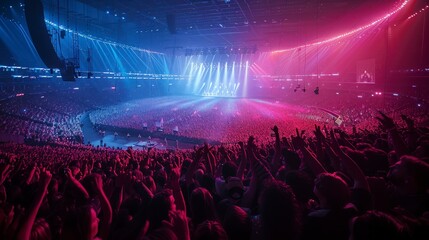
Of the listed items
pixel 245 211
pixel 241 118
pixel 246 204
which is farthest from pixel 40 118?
pixel 245 211

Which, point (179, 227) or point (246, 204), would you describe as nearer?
point (179, 227)

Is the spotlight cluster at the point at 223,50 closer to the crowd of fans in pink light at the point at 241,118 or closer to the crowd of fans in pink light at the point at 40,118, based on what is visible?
the crowd of fans in pink light at the point at 241,118

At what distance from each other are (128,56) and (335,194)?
4658 centimetres

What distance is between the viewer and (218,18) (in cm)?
2706

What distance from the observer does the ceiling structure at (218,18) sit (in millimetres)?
22078

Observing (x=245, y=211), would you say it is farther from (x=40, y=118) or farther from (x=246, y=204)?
(x=40, y=118)

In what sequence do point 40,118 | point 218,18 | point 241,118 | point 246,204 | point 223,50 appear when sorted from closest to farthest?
point 246,204, point 40,118, point 218,18, point 241,118, point 223,50

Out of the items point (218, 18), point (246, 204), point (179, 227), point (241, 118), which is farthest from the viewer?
point (241, 118)

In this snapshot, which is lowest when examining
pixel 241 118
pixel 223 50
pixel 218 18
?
pixel 241 118

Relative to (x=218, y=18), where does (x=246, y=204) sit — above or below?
below

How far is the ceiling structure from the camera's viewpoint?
22078 millimetres

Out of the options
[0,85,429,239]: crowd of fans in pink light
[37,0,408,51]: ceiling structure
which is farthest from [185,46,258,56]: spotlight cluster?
[0,85,429,239]: crowd of fans in pink light

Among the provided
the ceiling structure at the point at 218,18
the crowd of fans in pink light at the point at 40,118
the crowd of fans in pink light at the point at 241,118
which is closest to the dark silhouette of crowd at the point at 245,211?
the crowd of fans in pink light at the point at 241,118

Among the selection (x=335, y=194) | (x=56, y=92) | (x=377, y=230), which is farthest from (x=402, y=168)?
(x=56, y=92)
